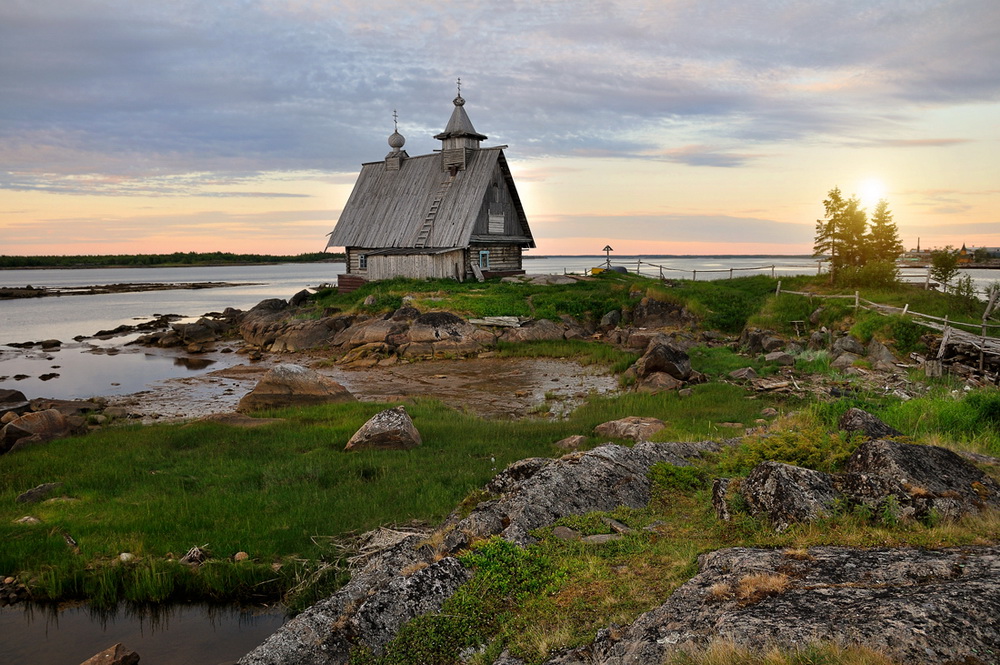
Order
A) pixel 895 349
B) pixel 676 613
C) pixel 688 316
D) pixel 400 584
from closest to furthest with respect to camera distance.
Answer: pixel 676 613
pixel 400 584
pixel 895 349
pixel 688 316

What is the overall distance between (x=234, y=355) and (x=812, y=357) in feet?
99.0

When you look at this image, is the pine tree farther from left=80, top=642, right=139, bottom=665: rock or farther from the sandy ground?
left=80, top=642, right=139, bottom=665: rock

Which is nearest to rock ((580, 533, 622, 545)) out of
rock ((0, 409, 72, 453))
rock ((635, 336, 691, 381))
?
rock ((635, 336, 691, 381))

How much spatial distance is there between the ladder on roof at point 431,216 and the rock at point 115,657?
36837 millimetres

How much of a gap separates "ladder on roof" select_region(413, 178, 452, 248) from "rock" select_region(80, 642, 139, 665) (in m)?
36.8

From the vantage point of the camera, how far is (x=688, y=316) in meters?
33.6

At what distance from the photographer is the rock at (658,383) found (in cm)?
2038

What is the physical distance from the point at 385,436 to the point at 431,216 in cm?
3112

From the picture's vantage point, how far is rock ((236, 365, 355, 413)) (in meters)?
19.3

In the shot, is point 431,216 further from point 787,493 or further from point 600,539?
point 787,493

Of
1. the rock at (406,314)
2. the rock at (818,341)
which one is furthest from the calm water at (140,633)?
the rock at (406,314)

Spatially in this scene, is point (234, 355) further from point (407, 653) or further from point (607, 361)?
point (407, 653)

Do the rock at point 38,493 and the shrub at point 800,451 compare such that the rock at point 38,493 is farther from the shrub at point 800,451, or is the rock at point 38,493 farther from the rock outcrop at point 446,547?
the shrub at point 800,451

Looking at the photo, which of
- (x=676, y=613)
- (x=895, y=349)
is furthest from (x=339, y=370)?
(x=676, y=613)
